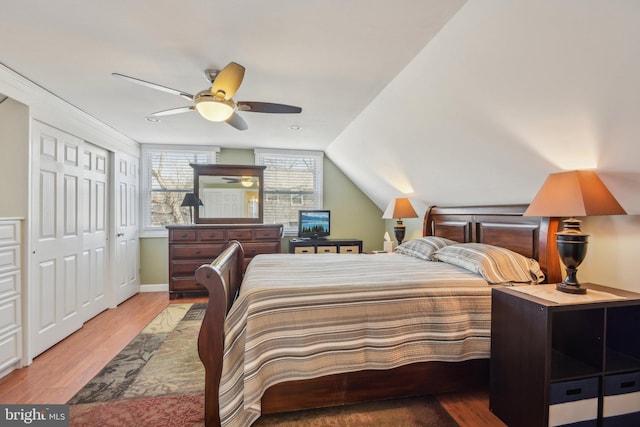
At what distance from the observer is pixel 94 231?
3.42 m

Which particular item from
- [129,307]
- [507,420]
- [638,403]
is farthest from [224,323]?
[129,307]

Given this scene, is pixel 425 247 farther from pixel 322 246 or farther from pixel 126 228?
pixel 126 228

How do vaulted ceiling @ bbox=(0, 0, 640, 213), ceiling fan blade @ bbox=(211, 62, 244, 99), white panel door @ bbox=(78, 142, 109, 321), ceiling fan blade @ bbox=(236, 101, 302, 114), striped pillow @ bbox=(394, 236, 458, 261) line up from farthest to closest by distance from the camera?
white panel door @ bbox=(78, 142, 109, 321)
striped pillow @ bbox=(394, 236, 458, 261)
ceiling fan blade @ bbox=(236, 101, 302, 114)
ceiling fan blade @ bbox=(211, 62, 244, 99)
vaulted ceiling @ bbox=(0, 0, 640, 213)

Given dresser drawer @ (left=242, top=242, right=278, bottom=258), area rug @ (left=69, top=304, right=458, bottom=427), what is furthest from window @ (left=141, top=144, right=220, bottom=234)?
area rug @ (left=69, top=304, right=458, bottom=427)

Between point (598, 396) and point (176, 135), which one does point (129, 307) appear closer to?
point (176, 135)

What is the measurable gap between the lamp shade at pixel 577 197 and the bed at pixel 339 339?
22.9 inches

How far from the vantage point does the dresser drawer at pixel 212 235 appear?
4.21 meters

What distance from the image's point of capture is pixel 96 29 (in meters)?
1.70

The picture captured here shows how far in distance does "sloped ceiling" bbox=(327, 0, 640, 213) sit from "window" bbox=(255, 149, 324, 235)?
7.57 ft

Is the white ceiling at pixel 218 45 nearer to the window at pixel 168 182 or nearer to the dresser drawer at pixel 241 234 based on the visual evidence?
the window at pixel 168 182

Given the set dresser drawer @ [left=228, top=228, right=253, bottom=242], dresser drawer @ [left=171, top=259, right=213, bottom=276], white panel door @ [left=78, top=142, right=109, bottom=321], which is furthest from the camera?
dresser drawer @ [left=228, top=228, right=253, bottom=242]

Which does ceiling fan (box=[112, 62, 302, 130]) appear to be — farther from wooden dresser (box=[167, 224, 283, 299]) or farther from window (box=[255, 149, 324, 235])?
window (box=[255, 149, 324, 235])

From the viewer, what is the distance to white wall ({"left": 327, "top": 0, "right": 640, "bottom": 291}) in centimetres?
127

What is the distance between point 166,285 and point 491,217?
4619 mm
